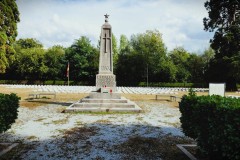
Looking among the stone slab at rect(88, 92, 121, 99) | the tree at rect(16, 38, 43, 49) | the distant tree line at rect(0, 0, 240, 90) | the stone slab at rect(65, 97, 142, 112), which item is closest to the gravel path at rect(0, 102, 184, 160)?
the stone slab at rect(65, 97, 142, 112)

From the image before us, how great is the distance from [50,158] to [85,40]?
5307 centimetres

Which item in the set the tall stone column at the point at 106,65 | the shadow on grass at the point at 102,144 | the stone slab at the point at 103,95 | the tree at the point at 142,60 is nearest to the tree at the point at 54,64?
the tree at the point at 142,60

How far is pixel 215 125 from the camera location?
15.3ft

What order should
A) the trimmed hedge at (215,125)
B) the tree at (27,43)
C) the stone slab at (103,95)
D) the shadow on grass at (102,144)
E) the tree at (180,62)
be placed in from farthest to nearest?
the tree at (27,43)
the tree at (180,62)
the stone slab at (103,95)
the shadow on grass at (102,144)
the trimmed hedge at (215,125)

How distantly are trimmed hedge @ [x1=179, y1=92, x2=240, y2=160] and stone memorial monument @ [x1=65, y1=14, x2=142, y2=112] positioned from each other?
7.35 m

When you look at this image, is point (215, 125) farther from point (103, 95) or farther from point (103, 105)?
point (103, 95)

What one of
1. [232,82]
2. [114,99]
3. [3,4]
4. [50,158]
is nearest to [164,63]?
[232,82]

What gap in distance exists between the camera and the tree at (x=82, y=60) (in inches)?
2106

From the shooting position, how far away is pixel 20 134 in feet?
26.5

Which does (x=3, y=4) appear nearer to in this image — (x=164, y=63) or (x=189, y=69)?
(x=164, y=63)

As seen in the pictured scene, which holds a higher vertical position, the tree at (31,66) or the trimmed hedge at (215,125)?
the tree at (31,66)

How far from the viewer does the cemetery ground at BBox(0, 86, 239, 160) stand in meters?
6.10

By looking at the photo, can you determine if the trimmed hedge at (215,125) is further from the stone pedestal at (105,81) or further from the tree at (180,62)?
the tree at (180,62)

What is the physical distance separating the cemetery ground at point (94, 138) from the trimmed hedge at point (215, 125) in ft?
3.11
